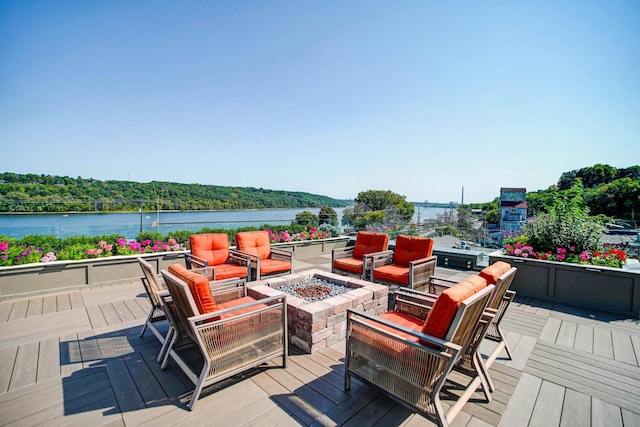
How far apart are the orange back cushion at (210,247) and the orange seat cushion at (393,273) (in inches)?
97.6

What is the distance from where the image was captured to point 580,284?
4.09m

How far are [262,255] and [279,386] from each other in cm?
293

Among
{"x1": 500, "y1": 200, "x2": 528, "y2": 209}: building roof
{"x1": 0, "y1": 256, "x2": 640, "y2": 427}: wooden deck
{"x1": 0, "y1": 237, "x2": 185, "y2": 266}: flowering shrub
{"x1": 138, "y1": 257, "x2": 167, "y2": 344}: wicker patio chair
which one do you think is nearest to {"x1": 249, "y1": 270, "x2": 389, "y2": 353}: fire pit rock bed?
{"x1": 0, "y1": 256, "x2": 640, "y2": 427}: wooden deck

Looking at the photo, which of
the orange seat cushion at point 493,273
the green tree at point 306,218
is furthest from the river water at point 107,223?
the orange seat cushion at point 493,273

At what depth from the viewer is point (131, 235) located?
5492 millimetres

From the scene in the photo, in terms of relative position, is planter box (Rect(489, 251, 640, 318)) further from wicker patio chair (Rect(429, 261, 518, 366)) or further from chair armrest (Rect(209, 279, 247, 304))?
chair armrest (Rect(209, 279, 247, 304))

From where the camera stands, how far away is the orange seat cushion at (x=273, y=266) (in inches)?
175

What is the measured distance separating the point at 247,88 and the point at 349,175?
9464mm

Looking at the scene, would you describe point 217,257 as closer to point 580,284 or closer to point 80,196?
point 80,196

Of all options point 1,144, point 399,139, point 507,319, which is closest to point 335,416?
point 507,319

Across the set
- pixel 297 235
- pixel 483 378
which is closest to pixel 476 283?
pixel 483 378

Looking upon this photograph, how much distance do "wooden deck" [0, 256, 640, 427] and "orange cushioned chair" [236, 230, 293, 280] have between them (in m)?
1.68

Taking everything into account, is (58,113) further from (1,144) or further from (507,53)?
(507,53)

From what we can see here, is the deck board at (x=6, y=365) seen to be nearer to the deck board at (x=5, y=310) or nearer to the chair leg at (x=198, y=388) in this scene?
the deck board at (x=5, y=310)
